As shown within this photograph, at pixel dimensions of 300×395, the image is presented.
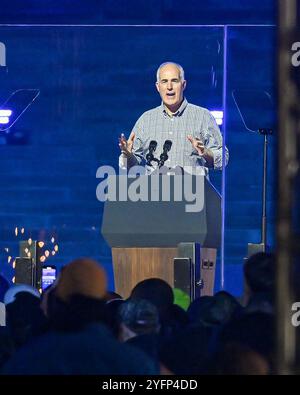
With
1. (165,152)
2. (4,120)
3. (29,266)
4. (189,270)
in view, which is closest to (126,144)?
(165,152)

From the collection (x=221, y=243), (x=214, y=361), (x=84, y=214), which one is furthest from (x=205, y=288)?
(x=214, y=361)

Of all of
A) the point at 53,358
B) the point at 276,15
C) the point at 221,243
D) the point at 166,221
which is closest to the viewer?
the point at 276,15

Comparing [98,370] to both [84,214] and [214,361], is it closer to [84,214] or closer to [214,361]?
[214,361]

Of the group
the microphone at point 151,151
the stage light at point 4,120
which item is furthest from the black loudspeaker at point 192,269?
the stage light at point 4,120

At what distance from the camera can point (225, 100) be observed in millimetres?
13000

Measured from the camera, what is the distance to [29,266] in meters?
11.1

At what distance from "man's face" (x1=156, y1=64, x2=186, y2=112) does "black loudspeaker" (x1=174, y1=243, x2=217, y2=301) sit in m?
1.70

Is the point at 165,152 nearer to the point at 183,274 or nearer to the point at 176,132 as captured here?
the point at 176,132

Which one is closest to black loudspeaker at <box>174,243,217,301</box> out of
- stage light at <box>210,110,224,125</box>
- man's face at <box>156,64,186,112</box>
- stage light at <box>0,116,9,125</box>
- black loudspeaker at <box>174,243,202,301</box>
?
black loudspeaker at <box>174,243,202,301</box>

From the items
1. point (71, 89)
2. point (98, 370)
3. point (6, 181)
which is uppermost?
point (71, 89)

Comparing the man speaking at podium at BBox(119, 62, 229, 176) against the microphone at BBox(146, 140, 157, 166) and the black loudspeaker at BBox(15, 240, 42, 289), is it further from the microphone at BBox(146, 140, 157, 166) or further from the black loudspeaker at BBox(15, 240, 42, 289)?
the black loudspeaker at BBox(15, 240, 42, 289)

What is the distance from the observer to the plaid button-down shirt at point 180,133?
41.2 ft

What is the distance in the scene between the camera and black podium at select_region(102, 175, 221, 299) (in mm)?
11289

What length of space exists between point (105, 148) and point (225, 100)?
1197 millimetres
